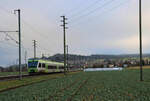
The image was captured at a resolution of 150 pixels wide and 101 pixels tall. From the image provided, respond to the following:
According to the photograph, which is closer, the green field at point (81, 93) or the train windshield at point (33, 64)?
the green field at point (81, 93)

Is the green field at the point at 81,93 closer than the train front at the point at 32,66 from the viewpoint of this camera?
Yes

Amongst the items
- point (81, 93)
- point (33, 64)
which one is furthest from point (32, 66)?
point (81, 93)

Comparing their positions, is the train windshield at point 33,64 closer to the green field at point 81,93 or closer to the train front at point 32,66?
the train front at point 32,66

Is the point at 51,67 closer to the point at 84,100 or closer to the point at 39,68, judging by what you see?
the point at 39,68

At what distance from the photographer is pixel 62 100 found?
41.6 ft

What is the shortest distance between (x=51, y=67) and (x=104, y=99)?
48.6m

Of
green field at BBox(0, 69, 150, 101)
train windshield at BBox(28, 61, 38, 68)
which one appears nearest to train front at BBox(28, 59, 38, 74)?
train windshield at BBox(28, 61, 38, 68)

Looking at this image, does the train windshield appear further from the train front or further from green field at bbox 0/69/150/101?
green field at bbox 0/69/150/101

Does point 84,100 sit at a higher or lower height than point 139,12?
lower

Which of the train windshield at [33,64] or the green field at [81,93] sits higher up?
the train windshield at [33,64]

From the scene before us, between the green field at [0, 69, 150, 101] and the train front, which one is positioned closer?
the green field at [0, 69, 150, 101]

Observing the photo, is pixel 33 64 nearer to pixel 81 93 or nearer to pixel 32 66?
pixel 32 66

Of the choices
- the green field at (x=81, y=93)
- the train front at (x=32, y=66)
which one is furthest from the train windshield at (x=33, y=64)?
the green field at (x=81, y=93)

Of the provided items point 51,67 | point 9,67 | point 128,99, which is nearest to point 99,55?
point 9,67
